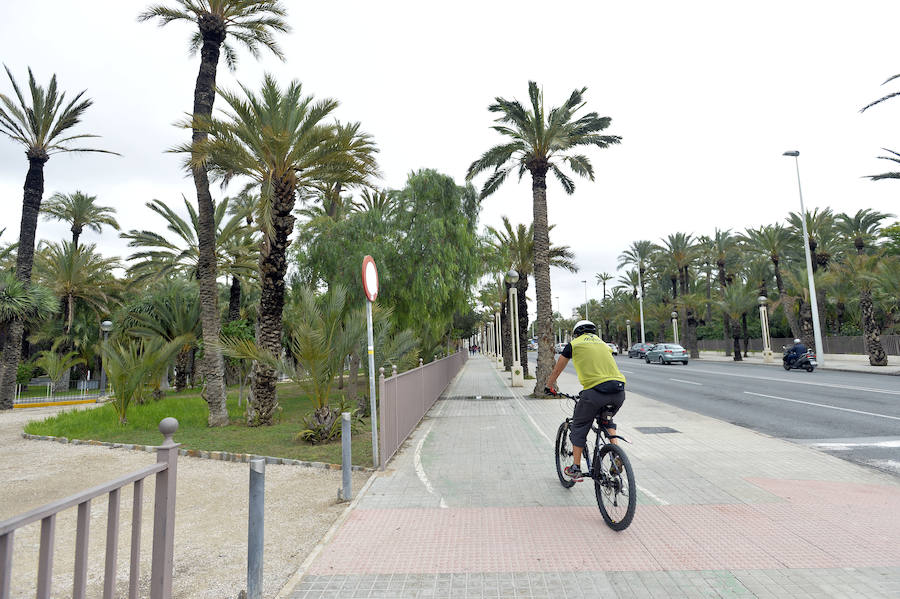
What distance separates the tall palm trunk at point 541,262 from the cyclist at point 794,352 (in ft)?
51.1

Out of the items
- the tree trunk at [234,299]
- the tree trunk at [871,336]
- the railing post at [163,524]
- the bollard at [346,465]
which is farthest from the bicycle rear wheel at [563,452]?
the tree trunk at [871,336]

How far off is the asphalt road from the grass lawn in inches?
299

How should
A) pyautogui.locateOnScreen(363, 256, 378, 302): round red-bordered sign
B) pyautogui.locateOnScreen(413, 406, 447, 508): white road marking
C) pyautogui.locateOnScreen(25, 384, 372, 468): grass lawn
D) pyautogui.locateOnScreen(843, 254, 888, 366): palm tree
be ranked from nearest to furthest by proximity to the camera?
pyautogui.locateOnScreen(413, 406, 447, 508): white road marking → pyautogui.locateOnScreen(363, 256, 378, 302): round red-bordered sign → pyautogui.locateOnScreen(25, 384, 372, 468): grass lawn → pyautogui.locateOnScreen(843, 254, 888, 366): palm tree

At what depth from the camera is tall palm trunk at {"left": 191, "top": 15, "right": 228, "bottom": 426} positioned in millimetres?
12383

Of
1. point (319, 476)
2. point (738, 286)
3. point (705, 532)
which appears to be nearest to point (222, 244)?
point (319, 476)

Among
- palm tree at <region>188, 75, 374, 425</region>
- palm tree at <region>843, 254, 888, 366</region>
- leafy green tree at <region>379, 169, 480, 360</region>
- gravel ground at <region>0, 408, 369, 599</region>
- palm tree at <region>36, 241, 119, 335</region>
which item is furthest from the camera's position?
palm tree at <region>36, 241, 119, 335</region>

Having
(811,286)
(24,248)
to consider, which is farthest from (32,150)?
(811,286)

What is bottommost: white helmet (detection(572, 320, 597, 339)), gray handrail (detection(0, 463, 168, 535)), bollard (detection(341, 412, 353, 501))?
bollard (detection(341, 412, 353, 501))

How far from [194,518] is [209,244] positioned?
902cm

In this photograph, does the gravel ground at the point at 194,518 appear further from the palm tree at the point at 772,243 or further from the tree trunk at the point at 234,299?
the palm tree at the point at 772,243

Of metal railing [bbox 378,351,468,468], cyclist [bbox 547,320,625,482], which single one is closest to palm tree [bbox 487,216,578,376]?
metal railing [bbox 378,351,468,468]

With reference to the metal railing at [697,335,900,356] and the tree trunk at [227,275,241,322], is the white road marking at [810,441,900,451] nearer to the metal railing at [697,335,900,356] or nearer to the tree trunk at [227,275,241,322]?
the tree trunk at [227,275,241,322]

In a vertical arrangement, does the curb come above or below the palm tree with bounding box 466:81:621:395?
below

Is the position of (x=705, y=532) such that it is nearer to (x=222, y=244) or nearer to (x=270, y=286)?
(x=270, y=286)
